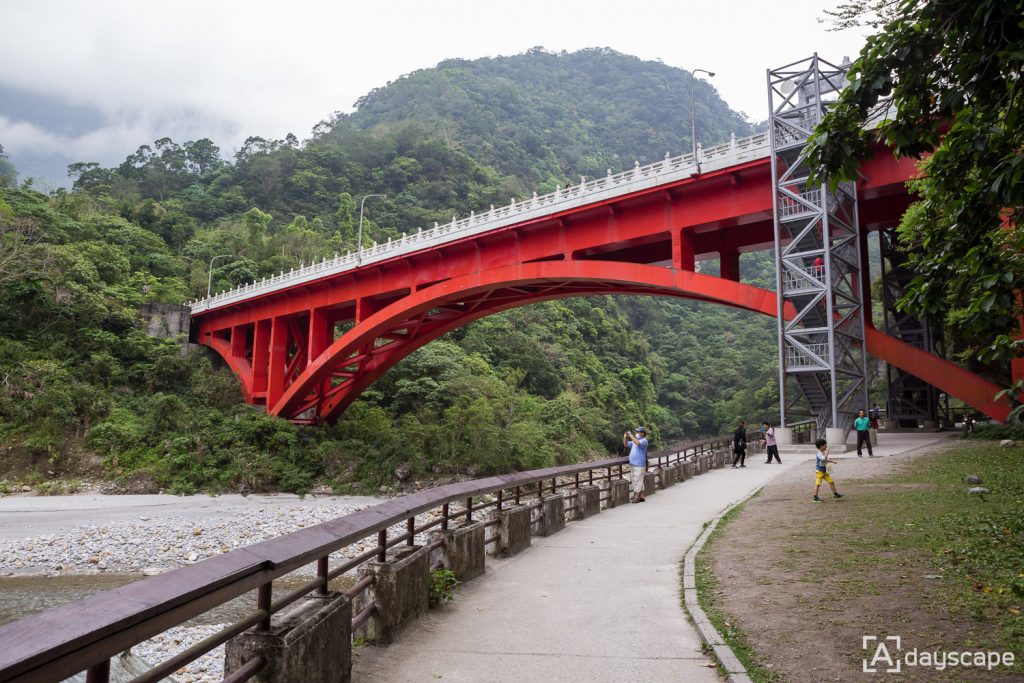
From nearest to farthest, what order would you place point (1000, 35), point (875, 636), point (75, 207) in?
point (1000, 35), point (875, 636), point (75, 207)

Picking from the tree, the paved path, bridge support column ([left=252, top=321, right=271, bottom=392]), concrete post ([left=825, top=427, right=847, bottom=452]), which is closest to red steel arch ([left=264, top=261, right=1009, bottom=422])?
concrete post ([left=825, top=427, right=847, bottom=452])

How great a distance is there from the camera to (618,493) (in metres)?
14.3

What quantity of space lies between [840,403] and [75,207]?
5391cm

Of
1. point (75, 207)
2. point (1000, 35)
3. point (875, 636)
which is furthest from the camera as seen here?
point (75, 207)

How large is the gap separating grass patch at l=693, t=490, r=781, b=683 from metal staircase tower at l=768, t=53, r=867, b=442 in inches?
456

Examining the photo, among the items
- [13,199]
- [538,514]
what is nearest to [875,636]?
[538,514]

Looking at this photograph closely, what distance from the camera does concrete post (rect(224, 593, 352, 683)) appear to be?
3.47m

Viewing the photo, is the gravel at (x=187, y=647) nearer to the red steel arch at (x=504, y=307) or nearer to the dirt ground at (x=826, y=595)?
the dirt ground at (x=826, y=595)

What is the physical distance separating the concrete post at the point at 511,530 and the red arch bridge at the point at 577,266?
10.3 meters

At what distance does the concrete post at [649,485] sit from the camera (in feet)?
51.2

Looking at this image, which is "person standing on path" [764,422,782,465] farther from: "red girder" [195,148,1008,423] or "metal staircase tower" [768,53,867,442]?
"red girder" [195,148,1008,423]

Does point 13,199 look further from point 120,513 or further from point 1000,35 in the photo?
point 1000,35

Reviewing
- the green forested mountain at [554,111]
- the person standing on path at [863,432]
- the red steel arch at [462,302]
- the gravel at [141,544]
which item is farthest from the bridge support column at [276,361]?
the green forested mountain at [554,111]

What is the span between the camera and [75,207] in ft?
165
